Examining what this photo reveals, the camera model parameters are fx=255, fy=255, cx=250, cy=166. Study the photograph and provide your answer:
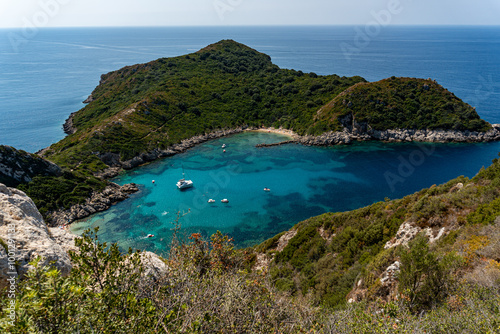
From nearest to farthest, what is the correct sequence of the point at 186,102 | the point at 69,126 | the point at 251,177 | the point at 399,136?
the point at 251,177 < the point at 399,136 < the point at 69,126 < the point at 186,102

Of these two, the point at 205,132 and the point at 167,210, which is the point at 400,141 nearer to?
the point at 205,132

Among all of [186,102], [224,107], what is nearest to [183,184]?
[186,102]

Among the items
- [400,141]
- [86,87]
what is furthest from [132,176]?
[86,87]

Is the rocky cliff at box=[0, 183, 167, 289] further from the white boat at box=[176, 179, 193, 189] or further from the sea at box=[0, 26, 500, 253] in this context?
the white boat at box=[176, 179, 193, 189]

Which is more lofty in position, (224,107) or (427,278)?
(427,278)

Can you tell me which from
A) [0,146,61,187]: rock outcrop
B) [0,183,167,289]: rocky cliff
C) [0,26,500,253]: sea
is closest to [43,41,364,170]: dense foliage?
[0,146,61,187]: rock outcrop

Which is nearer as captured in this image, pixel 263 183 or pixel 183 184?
pixel 183 184

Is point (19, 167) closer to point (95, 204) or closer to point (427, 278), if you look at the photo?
point (95, 204)

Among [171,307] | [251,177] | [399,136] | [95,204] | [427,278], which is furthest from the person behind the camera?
[399,136]
